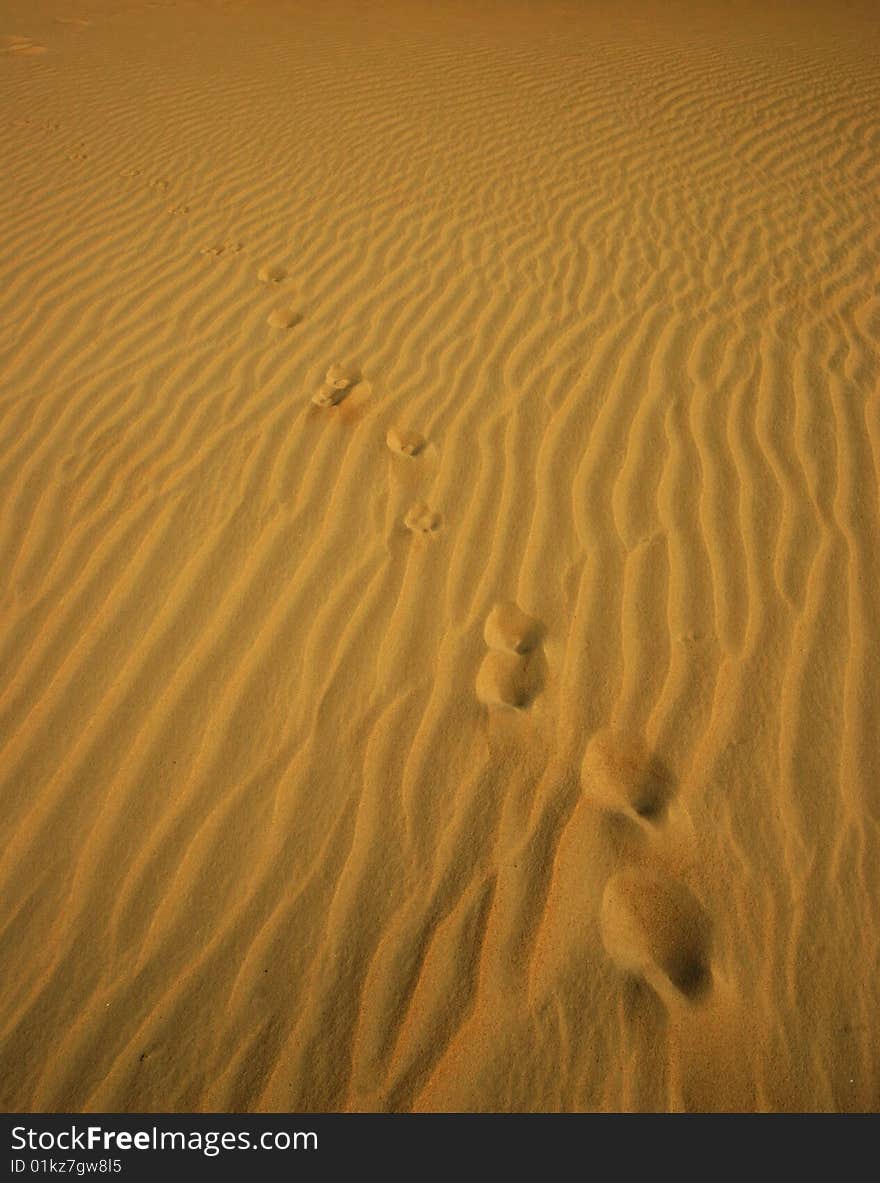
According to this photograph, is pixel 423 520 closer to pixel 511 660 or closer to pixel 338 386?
pixel 511 660

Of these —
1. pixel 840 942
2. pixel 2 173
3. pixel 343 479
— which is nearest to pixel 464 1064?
pixel 840 942

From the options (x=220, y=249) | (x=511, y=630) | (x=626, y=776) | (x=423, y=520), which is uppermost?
(x=220, y=249)

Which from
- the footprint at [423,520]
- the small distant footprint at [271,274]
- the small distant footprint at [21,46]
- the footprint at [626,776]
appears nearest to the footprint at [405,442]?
the footprint at [423,520]

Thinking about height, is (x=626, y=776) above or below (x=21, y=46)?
below

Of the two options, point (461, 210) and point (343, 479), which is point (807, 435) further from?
point (461, 210)

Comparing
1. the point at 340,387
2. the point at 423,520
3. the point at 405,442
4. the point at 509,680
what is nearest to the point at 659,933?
the point at 509,680

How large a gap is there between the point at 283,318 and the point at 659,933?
356cm

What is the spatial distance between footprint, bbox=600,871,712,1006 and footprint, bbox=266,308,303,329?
3323mm

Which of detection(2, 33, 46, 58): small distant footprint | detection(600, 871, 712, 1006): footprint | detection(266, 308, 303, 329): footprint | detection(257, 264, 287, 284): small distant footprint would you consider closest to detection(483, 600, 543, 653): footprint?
detection(600, 871, 712, 1006): footprint

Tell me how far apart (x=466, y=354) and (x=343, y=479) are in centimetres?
116

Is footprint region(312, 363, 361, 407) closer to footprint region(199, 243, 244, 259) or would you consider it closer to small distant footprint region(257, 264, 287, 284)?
small distant footprint region(257, 264, 287, 284)

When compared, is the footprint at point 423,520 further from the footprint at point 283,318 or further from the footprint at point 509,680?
the footprint at point 283,318

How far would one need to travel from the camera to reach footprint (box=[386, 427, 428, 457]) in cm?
285

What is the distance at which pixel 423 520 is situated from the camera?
2582 mm
